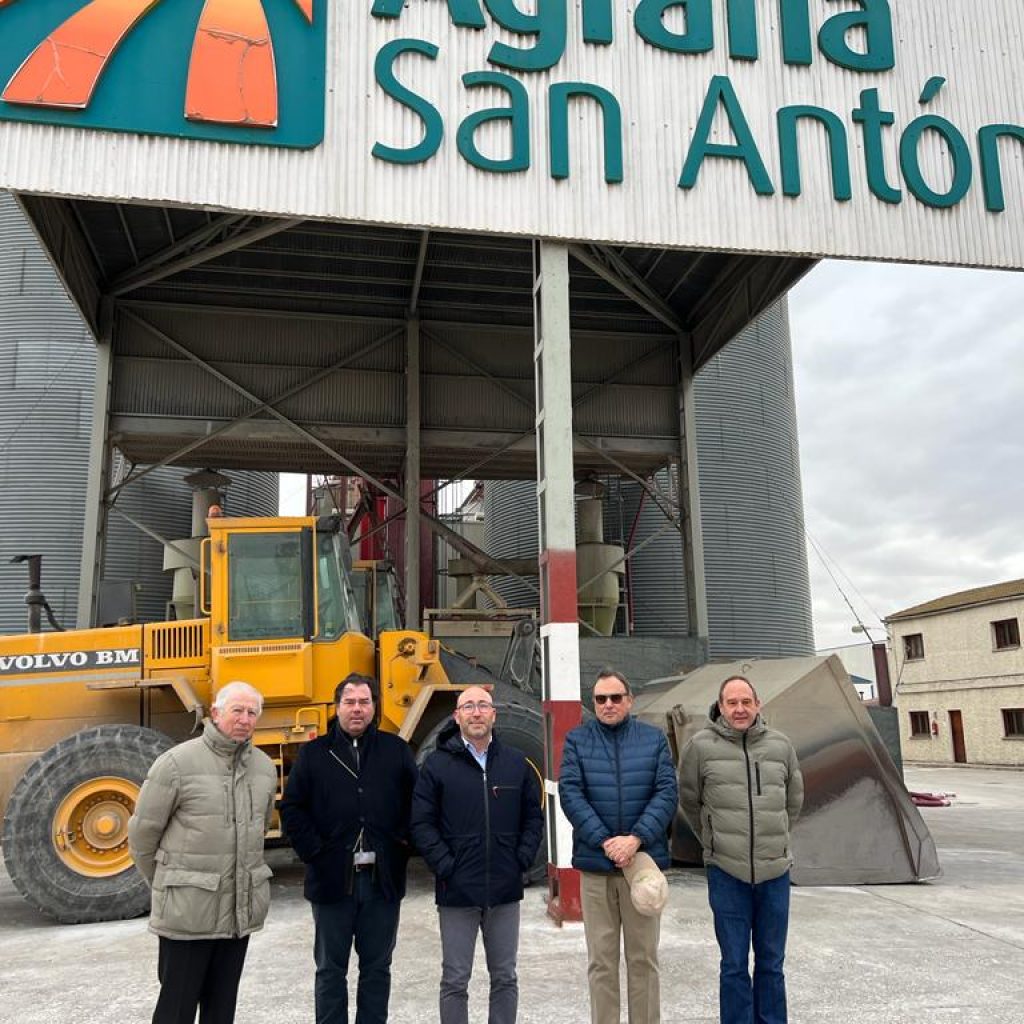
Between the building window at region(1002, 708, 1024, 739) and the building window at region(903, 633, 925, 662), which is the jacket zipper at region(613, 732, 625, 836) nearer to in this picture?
the building window at region(1002, 708, 1024, 739)

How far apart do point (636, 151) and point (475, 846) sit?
686cm

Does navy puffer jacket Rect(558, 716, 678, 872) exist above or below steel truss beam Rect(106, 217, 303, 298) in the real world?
below

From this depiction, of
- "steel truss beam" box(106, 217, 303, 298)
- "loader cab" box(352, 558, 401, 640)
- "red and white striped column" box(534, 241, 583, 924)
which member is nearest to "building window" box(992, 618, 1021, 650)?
"loader cab" box(352, 558, 401, 640)

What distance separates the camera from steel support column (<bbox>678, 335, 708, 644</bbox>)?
15094mm

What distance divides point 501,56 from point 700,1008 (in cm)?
778

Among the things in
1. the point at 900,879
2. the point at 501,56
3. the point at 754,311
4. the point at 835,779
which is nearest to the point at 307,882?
the point at 835,779

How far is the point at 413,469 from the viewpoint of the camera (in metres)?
14.9

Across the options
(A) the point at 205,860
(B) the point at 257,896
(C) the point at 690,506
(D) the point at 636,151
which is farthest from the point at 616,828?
(C) the point at 690,506

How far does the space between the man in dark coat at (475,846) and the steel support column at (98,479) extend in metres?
10.2

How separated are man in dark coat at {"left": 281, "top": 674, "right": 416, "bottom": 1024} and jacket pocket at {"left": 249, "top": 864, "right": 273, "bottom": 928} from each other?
0.91 ft

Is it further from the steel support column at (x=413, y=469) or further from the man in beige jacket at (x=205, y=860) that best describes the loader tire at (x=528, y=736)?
the steel support column at (x=413, y=469)

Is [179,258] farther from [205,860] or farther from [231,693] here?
[205,860]

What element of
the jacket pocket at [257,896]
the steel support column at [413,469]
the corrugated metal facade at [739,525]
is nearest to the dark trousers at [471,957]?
the jacket pocket at [257,896]

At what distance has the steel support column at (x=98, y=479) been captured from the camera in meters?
13.2
